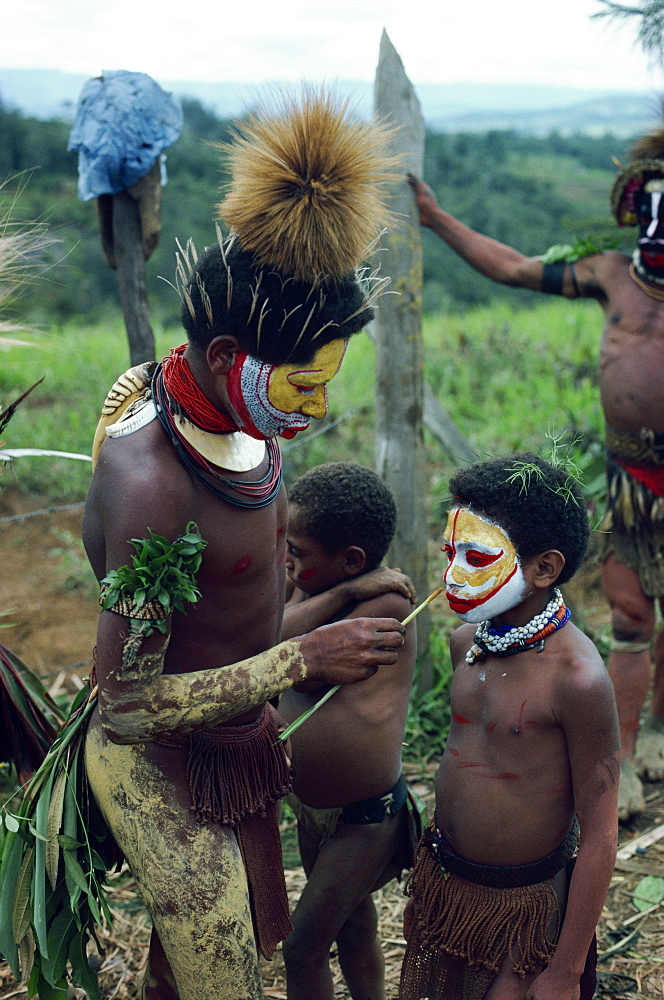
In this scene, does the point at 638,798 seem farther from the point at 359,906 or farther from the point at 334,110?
the point at 334,110

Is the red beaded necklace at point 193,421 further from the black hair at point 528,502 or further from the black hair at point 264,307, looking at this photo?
the black hair at point 528,502

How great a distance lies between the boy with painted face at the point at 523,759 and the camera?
6.71 ft

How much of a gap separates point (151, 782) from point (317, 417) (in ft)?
2.99

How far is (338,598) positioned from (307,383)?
0.83 m

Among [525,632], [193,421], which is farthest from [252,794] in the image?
[193,421]

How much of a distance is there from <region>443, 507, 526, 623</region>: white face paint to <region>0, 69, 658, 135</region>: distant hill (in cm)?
101

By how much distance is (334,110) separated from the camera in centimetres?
194

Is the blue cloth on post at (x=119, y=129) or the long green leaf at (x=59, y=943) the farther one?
the blue cloth on post at (x=119, y=129)

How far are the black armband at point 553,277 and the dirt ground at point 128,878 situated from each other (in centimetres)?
218

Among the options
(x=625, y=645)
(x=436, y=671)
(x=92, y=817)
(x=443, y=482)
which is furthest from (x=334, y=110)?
(x=443, y=482)

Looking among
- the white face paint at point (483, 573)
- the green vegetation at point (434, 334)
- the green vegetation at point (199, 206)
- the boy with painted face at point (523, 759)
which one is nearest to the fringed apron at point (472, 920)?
the boy with painted face at point (523, 759)

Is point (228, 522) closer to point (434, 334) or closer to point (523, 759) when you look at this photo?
point (523, 759)

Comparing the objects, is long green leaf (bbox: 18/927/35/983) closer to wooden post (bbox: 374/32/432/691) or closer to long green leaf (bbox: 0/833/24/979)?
long green leaf (bbox: 0/833/24/979)

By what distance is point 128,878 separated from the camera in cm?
349
